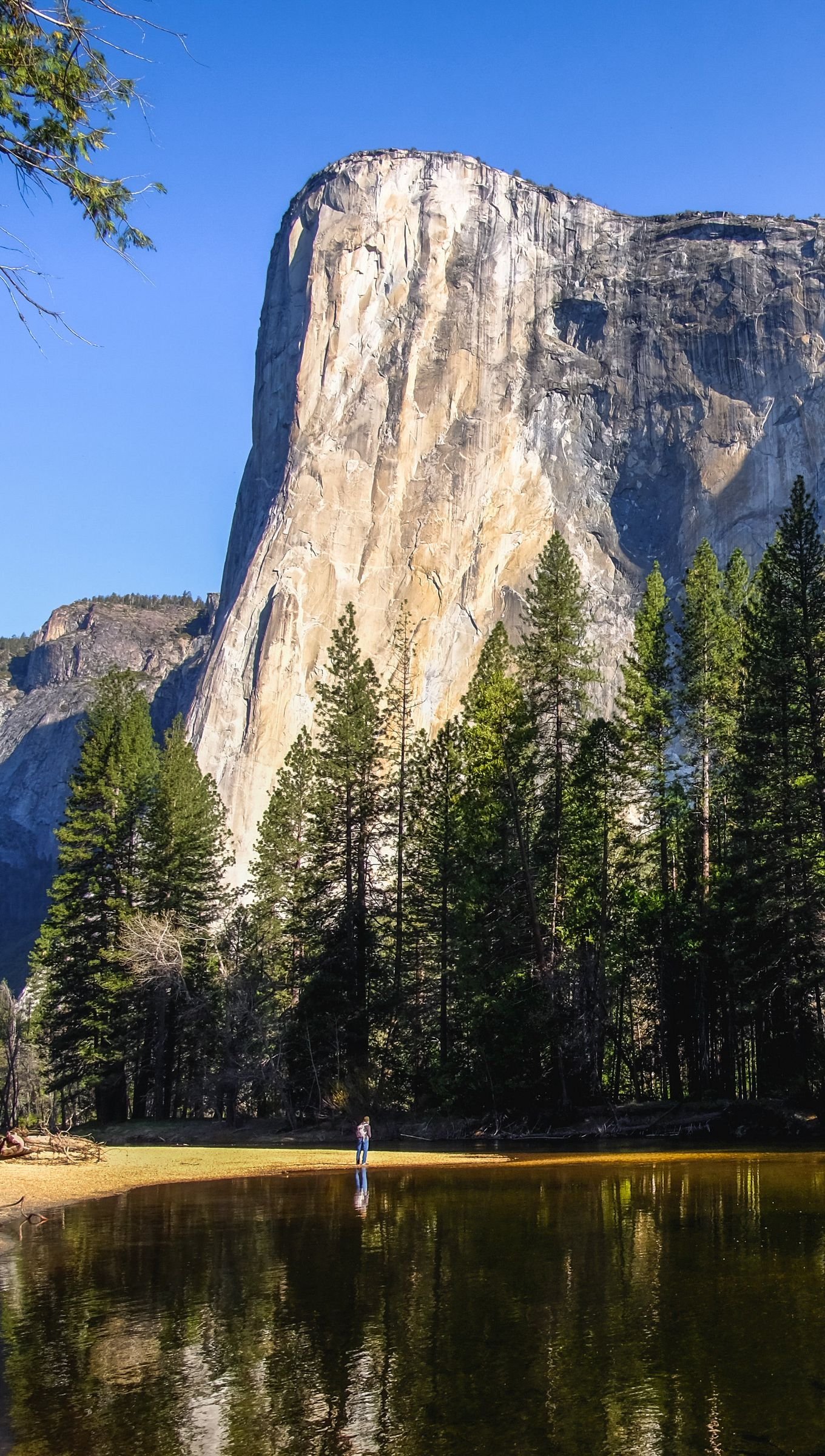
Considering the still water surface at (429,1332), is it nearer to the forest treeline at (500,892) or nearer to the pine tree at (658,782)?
the forest treeline at (500,892)

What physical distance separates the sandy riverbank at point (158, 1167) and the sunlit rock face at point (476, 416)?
68605 mm

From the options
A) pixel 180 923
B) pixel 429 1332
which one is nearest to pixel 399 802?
pixel 180 923

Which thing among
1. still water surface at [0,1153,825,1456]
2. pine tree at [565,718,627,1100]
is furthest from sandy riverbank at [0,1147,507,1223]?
pine tree at [565,718,627,1100]

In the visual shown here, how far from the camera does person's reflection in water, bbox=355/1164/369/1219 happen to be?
53.0ft

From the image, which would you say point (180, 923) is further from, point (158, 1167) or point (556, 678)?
point (158, 1167)

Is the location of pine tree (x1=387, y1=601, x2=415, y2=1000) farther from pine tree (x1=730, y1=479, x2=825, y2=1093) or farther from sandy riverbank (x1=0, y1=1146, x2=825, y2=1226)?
pine tree (x1=730, y1=479, x2=825, y2=1093)

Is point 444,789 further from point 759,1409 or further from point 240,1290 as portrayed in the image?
point 759,1409

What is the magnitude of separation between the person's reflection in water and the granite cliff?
4856 inches

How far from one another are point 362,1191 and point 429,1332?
10083 millimetres

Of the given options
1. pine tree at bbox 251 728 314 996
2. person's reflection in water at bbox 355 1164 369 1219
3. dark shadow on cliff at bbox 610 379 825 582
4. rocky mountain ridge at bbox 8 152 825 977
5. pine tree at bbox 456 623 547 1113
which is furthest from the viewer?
dark shadow on cliff at bbox 610 379 825 582

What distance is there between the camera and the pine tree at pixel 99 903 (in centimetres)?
3947

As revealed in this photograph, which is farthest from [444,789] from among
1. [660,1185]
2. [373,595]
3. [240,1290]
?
[373,595]

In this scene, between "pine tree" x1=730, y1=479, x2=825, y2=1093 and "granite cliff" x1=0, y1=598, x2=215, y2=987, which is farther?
"granite cliff" x1=0, y1=598, x2=215, y2=987

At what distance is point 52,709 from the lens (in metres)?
183
